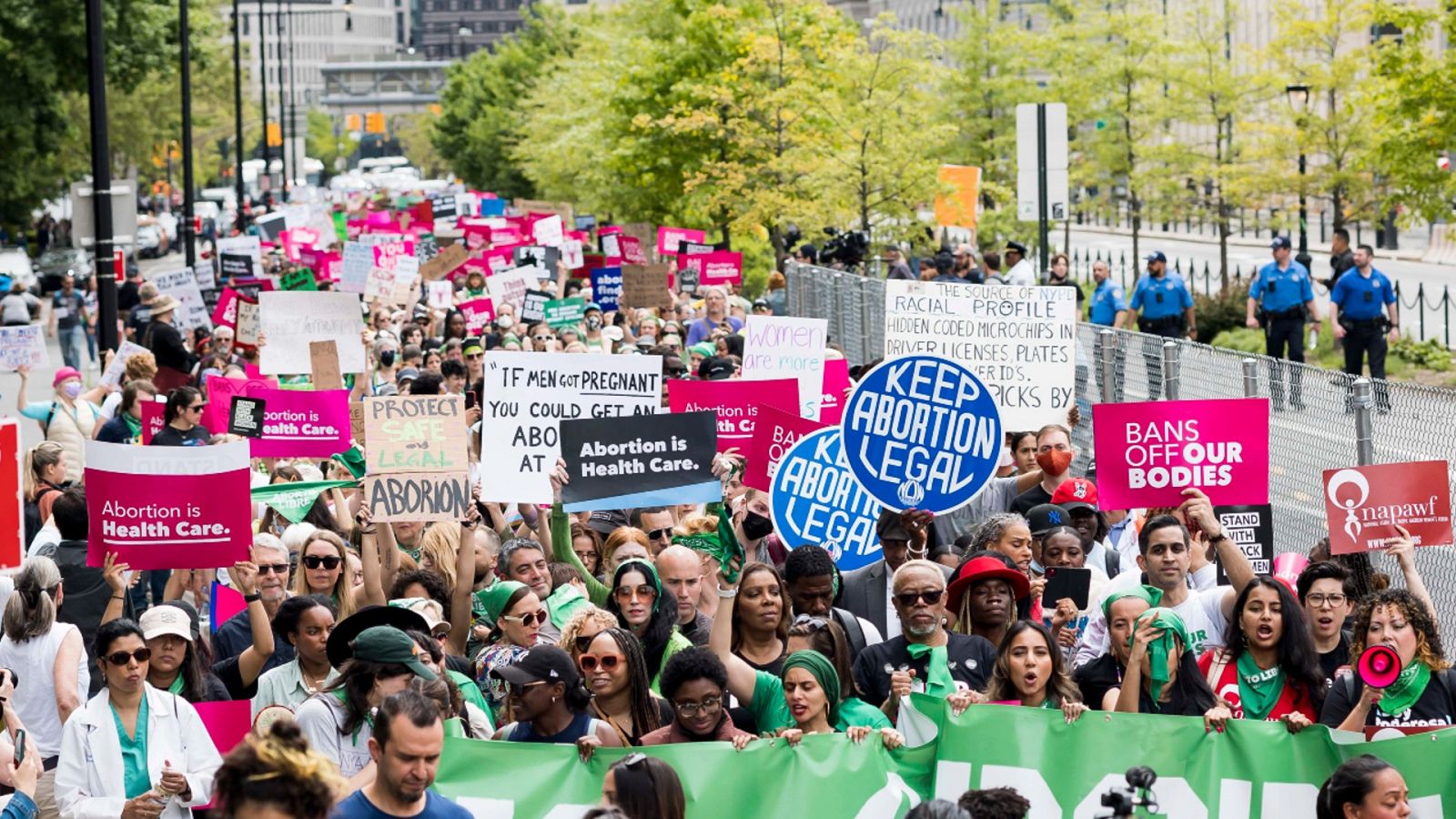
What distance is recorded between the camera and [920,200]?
3241cm

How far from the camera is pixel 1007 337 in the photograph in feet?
44.3

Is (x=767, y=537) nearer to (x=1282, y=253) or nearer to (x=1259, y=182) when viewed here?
(x=1282, y=253)

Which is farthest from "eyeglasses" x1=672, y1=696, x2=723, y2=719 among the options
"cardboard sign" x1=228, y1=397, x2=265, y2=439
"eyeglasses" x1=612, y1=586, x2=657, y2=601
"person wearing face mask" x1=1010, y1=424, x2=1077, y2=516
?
"cardboard sign" x1=228, y1=397, x2=265, y2=439

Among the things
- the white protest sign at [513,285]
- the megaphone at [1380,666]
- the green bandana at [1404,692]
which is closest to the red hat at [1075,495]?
the green bandana at [1404,692]

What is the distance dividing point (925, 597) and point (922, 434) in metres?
2.34

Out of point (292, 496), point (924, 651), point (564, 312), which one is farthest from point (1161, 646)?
point (564, 312)

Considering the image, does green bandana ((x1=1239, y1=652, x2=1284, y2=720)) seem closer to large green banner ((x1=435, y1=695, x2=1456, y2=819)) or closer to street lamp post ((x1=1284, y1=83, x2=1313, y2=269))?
large green banner ((x1=435, y1=695, x2=1456, y2=819))

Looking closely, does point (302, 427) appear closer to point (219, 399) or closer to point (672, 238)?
point (219, 399)

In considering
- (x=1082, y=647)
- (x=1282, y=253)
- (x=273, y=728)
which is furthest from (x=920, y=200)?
(x=273, y=728)

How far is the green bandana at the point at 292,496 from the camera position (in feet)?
37.4

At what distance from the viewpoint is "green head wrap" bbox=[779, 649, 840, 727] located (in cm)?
724

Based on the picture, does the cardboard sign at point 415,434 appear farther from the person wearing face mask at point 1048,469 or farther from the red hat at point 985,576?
the red hat at point 985,576

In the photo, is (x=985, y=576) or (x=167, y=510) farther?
(x=167, y=510)

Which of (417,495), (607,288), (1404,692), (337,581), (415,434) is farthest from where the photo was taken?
(607,288)
